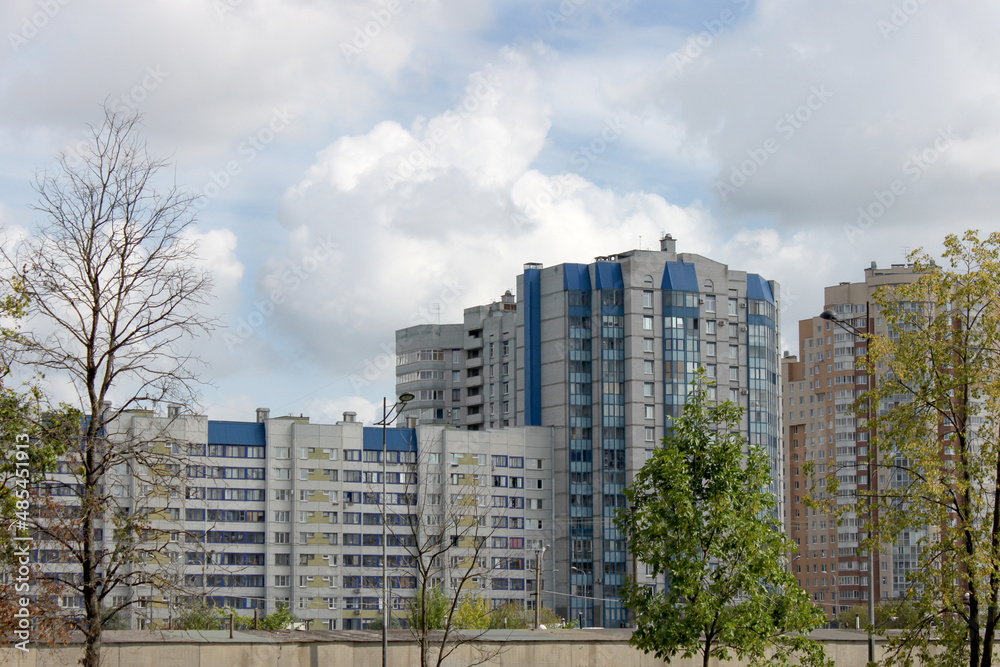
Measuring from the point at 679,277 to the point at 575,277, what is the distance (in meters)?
12.3

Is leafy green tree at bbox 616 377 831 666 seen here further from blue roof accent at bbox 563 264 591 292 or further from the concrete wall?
blue roof accent at bbox 563 264 591 292

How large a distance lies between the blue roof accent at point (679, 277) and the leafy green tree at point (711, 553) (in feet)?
383

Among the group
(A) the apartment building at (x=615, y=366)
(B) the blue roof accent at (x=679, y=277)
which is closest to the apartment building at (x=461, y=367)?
(A) the apartment building at (x=615, y=366)

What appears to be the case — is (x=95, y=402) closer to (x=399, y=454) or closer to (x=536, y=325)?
(x=399, y=454)

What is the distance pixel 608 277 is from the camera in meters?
149

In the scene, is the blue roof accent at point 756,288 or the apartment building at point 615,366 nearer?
the apartment building at point 615,366

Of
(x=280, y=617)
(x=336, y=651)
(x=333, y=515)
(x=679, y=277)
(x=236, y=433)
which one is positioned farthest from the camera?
(x=679, y=277)

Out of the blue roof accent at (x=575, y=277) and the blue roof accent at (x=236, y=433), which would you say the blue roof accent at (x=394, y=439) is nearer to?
the blue roof accent at (x=236, y=433)

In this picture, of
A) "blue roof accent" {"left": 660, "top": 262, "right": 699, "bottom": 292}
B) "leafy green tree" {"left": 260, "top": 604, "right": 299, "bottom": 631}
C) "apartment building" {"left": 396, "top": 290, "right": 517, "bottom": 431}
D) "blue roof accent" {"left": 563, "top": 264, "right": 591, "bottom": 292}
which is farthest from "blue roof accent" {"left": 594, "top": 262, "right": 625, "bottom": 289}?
"leafy green tree" {"left": 260, "top": 604, "right": 299, "bottom": 631}

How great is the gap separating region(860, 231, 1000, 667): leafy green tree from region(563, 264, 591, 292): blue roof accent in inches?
4756

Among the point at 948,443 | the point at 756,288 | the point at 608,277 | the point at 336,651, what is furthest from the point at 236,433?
the point at 948,443

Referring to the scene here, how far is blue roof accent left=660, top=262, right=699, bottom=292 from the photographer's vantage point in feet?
487

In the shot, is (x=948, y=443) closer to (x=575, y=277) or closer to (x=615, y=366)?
(x=615, y=366)

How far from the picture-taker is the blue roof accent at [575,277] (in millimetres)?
149750
